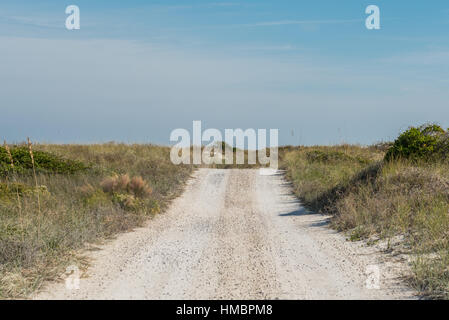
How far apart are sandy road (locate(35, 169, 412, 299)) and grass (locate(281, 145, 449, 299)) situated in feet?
1.66

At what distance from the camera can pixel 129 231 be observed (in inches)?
442

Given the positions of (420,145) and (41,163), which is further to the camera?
(41,163)

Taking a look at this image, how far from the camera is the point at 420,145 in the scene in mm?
Answer: 15844

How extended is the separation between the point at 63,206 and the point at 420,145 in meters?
11.9

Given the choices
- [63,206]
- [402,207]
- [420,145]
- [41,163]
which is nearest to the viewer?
[402,207]

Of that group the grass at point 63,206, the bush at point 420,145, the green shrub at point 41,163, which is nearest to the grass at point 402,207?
the bush at point 420,145


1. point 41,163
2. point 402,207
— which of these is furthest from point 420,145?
point 41,163

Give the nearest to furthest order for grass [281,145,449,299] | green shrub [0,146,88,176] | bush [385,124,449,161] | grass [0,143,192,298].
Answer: grass [281,145,449,299], grass [0,143,192,298], bush [385,124,449,161], green shrub [0,146,88,176]

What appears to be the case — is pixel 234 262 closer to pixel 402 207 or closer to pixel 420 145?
pixel 402 207

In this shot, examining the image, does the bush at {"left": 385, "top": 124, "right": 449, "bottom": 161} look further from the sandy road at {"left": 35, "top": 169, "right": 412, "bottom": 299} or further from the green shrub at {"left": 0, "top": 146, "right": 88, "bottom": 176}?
the green shrub at {"left": 0, "top": 146, "right": 88, "bottom": 176}

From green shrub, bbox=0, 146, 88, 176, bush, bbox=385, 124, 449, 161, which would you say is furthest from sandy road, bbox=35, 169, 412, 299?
green shrub, bbox=0, 146, 88, 176

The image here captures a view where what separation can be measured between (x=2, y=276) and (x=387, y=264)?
6.40 metres

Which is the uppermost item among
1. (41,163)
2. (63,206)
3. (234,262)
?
(41,163)

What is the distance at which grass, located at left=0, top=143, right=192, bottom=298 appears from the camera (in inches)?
298
